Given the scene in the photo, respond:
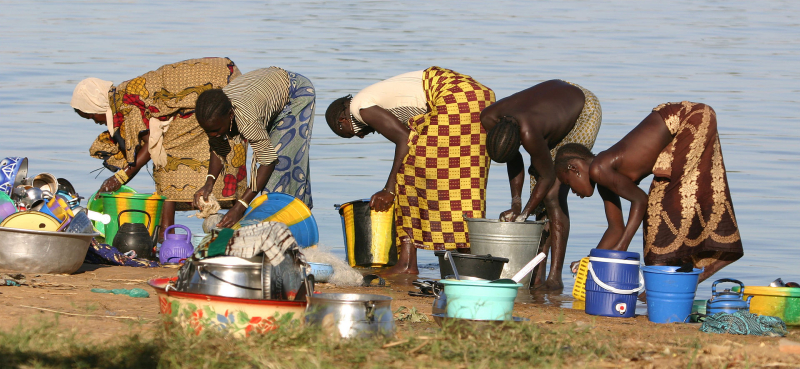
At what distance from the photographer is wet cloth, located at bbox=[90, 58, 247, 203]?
7.55m

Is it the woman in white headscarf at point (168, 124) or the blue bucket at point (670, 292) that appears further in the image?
the woman in white headscarf at point (168, 124)

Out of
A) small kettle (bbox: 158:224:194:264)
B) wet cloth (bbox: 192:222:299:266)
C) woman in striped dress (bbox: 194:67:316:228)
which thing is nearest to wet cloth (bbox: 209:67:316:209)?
woman in striped dress (bbox: 194:67:316:228)

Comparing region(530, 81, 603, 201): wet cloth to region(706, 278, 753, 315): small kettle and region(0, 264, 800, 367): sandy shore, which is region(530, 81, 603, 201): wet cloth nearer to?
region(0, 264, 800, 367): sandy shore

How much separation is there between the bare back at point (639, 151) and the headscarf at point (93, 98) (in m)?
3.99

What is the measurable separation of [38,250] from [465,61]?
17.0 metres

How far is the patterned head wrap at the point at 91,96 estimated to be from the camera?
775cm

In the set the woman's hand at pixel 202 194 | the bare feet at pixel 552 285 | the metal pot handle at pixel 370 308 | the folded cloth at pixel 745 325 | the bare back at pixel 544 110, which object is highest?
the bare back at pixel 544 110

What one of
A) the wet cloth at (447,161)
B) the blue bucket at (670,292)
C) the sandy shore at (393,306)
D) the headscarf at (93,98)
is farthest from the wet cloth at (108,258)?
the blue bucket at (670,292)

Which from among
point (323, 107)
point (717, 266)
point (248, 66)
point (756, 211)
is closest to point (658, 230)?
point (717, 266)

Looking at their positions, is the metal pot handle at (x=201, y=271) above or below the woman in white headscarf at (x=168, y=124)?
below

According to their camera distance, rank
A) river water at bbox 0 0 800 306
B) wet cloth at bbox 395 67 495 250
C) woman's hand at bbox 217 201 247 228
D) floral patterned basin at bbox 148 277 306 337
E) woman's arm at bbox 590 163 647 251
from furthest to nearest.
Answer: river water at bbox 0 0 800 306
wet cloth at bbox 395 67 495 250
woman's hand at bbox 217 201 247 228
woman's arm at bbox 590 163 647 251
floral patterned basin at bbox 148 277 306 337

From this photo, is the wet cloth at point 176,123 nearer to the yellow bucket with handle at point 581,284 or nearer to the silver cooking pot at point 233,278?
the yellow bucket with handle at point 581,284

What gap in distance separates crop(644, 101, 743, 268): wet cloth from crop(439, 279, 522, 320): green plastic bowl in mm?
2072

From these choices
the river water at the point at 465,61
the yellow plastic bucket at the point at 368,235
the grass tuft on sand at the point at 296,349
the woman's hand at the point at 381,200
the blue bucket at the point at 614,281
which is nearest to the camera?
the grass tuft on sand at the point at 296,349
